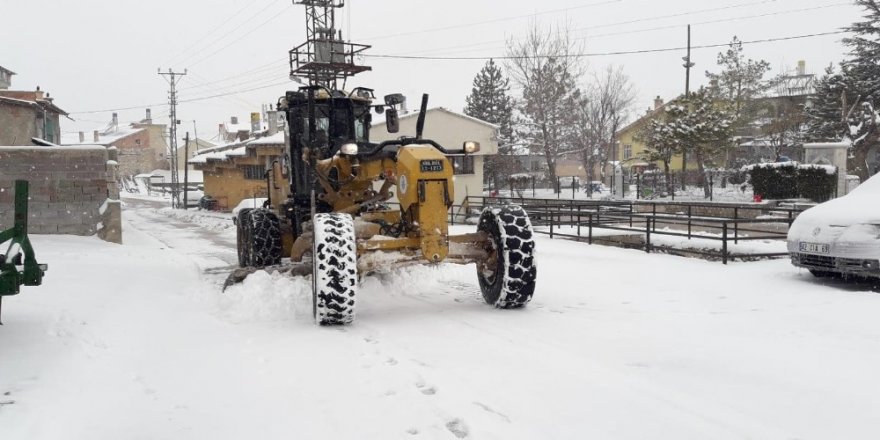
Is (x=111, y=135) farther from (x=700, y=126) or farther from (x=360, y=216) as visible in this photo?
(x=360, y=216)

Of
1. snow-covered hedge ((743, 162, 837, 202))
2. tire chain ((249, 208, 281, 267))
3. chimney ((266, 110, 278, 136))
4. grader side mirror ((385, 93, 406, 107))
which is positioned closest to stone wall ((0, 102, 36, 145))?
chimney ((266, 110, 278, 136))

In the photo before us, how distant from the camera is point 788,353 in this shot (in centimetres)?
524

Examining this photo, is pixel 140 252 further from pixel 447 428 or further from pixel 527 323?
pixel 447 428

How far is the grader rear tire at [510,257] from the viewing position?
6.69 meters

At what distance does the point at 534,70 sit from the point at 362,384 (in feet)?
125

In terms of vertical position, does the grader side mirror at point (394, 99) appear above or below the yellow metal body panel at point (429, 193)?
above

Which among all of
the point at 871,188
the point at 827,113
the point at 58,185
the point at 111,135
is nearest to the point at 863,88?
the point at 827,113

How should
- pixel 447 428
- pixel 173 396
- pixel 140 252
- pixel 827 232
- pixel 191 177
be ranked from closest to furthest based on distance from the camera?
pixel 447 428
pixel 173 396
pixel 827 232
pixel 140 252
pixel 191 177

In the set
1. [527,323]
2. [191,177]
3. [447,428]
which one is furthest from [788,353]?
[191,177]

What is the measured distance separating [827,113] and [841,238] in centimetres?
3100

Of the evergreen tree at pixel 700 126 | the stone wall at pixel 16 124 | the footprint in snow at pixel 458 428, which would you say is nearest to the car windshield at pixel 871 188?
the footprint in snow at pixel 458 428

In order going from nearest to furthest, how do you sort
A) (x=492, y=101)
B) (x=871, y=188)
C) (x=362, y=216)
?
(x=362, y=216), (x=871, y=188), (x=492, y=101)

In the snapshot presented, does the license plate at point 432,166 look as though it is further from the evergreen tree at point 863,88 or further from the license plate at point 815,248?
the evergreen tree at point 863,88

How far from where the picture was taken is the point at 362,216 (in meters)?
7.74
